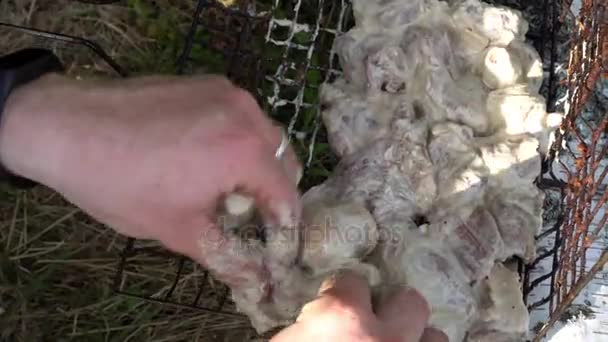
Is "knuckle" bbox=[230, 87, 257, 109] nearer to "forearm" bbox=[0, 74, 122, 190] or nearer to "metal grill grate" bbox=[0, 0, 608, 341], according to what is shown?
"forearm" bbox=[0, 74, 122, 190]

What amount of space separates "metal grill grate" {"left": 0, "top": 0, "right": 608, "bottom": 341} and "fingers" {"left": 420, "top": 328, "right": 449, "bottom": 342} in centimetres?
19

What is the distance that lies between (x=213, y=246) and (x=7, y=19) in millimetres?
701

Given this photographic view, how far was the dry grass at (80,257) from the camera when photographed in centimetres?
122

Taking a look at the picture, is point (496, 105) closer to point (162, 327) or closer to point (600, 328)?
point (600, 328)

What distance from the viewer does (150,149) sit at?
608mm

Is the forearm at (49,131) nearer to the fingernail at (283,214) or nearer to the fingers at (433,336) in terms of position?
the fingernail at (283,214)

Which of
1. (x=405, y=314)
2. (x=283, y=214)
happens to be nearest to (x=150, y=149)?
(x=283, y=214)

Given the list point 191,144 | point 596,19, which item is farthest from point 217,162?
point 596,19

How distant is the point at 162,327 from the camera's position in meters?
1.24

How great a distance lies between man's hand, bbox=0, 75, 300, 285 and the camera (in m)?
0.61

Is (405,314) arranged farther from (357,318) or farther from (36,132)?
(36,132)

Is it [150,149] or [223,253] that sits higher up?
[150,149]

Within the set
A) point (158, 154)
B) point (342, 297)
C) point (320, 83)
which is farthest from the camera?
point (320, 83)

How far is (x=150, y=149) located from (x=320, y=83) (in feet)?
1.73
